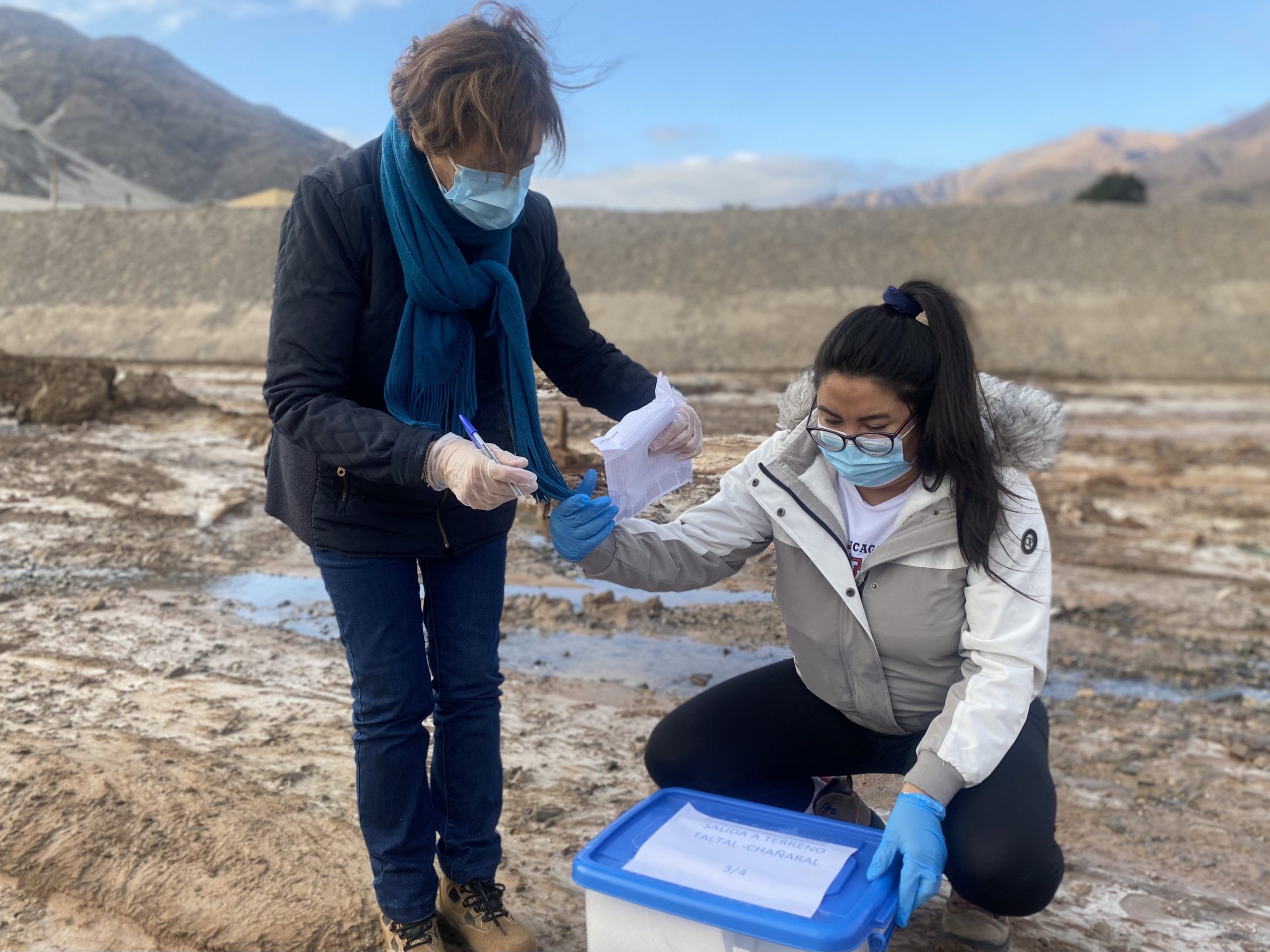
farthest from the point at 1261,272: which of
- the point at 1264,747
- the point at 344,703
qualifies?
the point at 344,703

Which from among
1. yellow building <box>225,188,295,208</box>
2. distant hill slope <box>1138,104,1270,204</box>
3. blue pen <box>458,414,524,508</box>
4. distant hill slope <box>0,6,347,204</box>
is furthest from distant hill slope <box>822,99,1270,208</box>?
blue pen <box>458,414,524,508</box>

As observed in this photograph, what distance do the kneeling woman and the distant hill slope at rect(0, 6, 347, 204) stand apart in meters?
69.3

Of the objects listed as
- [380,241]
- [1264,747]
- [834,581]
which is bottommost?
[1264,747]

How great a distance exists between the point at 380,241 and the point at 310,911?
158 cm

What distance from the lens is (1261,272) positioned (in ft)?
81.1

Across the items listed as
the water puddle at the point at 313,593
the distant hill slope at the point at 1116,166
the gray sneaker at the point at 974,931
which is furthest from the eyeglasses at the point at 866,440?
the distant hill slope at the point at 1116,166

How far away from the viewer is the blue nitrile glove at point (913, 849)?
5.70 ft

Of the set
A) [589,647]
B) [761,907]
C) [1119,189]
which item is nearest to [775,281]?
[1119,189]

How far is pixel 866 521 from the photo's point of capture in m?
2.29

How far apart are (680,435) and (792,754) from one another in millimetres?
800

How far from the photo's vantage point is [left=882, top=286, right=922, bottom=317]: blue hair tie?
6.93 feet

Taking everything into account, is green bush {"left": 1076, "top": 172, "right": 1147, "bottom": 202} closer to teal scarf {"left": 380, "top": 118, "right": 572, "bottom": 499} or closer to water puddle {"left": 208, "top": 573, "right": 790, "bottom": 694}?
water puddle {"left": 208, "top": 573, "right": 790, "bottom": 694}

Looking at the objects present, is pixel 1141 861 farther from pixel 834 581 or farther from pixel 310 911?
pixel 310 911

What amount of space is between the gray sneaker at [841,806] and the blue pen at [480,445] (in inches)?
47.3
